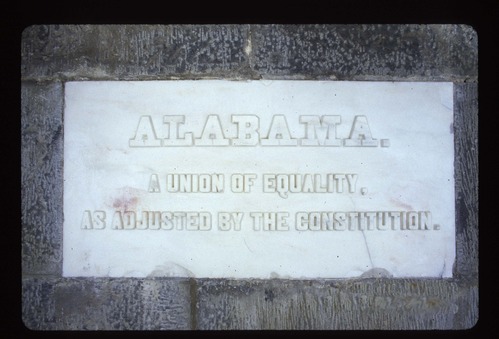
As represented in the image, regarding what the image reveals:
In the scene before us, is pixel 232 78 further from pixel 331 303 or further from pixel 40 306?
pixel 40 306

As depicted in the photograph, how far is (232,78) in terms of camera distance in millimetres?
2549

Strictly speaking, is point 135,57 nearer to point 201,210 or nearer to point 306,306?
point 201,210

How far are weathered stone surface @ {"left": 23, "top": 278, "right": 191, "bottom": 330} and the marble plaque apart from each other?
0.08 metres

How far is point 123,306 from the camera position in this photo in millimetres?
2535

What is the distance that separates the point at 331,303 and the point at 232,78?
1298 mm

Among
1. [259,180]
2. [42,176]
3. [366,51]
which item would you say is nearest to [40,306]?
[42,176]

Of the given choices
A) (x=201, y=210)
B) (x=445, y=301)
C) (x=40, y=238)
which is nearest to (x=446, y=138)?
(x=445, y=301)

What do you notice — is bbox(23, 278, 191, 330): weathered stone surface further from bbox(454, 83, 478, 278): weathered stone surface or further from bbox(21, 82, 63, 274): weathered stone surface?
bbox(454, 83, 478, 278): weathered stone surface

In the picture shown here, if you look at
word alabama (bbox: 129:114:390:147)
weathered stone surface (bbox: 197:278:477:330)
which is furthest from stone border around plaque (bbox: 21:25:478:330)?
word alabama (bbox: 129:114:390:147)

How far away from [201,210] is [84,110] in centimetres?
83


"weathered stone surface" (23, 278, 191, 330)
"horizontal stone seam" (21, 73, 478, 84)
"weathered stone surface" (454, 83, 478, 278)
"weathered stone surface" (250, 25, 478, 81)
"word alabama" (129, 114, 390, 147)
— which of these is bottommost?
"weathered stone surface" (23, 278, 191, 330)

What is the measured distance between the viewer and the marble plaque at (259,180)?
252cm

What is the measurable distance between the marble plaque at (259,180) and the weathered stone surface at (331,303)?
0.06m

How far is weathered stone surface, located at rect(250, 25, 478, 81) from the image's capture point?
255cm
